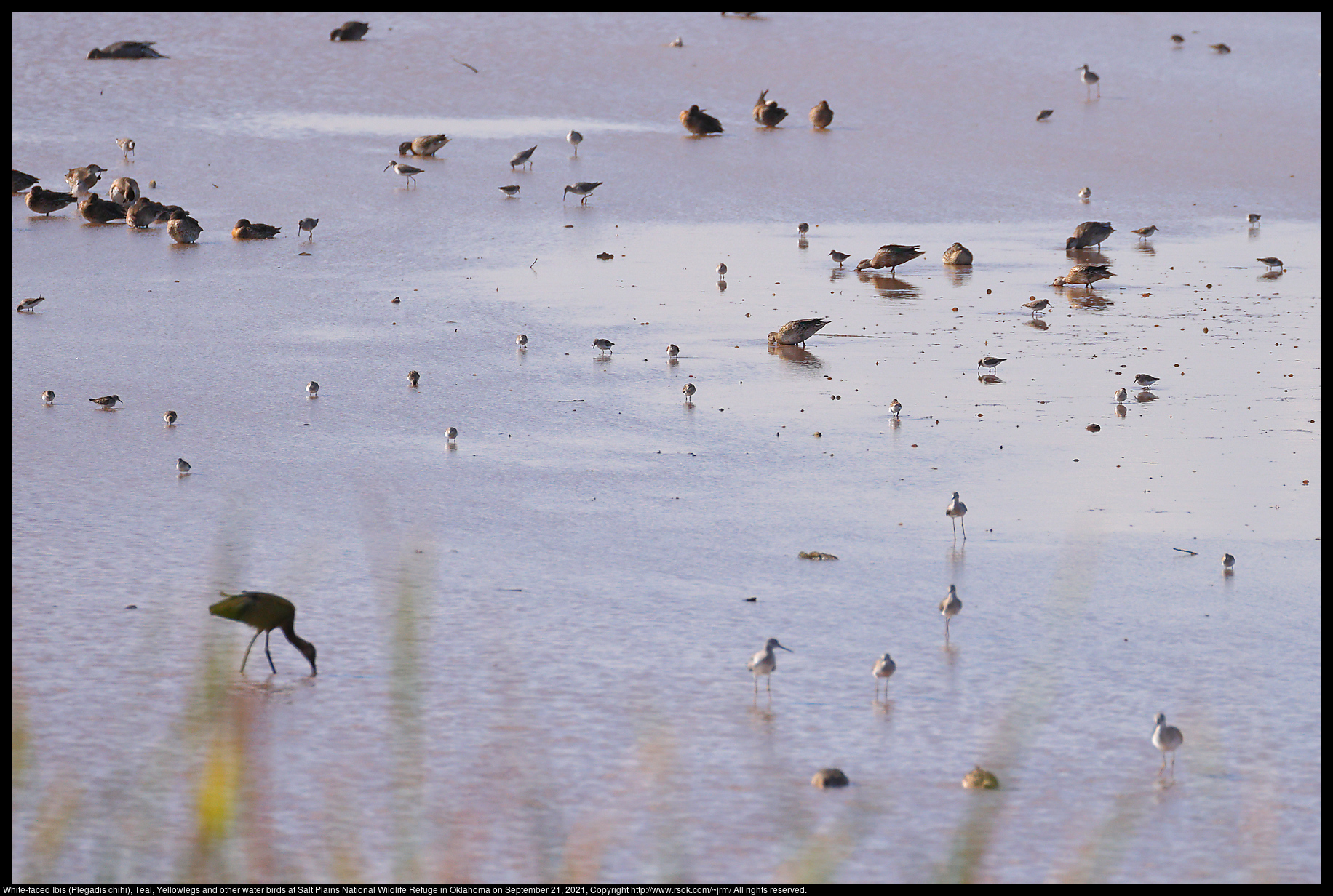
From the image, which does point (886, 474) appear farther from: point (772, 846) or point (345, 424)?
point (772, 846)

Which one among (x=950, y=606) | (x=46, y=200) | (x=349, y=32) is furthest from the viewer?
(x=349, y=32)

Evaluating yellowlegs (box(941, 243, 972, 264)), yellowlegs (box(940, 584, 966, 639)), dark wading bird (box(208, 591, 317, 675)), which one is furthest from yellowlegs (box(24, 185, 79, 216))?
yellowlegs (box(940, 584, 966, 639))

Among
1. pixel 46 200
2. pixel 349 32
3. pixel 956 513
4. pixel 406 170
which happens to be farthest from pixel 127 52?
pixel 956 513

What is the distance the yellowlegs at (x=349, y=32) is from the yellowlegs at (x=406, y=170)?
992cm

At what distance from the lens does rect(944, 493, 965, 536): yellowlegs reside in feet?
34.4

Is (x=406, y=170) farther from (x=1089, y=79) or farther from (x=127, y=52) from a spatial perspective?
(x=1089, y=79)

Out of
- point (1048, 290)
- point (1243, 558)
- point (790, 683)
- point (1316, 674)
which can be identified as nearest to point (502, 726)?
point (790, 683)

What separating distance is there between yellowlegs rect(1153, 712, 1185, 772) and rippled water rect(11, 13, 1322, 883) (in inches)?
5.7

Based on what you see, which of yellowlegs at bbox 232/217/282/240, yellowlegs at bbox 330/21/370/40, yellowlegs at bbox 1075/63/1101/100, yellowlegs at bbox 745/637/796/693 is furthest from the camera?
yellowlegs at bbox 330/21/370/40

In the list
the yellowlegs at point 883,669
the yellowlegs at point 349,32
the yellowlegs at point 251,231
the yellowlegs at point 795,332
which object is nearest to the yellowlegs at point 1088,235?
the yellowlegs at point 795,332

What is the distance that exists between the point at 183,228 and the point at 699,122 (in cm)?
1043

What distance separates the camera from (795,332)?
52.7ft

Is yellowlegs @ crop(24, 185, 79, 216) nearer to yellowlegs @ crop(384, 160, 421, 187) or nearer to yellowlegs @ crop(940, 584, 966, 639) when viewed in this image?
yellowlegs @ crop(384, 160, 421, 187)
